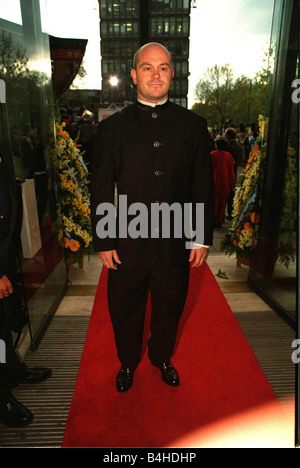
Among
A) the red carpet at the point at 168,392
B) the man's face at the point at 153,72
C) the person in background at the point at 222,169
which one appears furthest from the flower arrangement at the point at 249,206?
the man's face at the point at 153,72

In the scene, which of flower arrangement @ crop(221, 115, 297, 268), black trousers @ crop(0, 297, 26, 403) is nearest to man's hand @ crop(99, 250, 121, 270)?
black trousers @ crop(0, 297, 26, 403)

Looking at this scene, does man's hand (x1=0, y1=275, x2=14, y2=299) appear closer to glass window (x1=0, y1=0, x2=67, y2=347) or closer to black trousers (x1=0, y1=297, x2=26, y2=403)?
black trousers (x1=0, y1=297, x2=26, y2=403)

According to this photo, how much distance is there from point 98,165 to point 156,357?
1.52m

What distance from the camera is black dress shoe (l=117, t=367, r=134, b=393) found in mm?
2463

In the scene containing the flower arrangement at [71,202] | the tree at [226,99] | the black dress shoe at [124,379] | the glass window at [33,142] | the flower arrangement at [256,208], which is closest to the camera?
the black dress shoe at [124,379]

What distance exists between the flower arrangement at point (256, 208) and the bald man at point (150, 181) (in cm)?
180

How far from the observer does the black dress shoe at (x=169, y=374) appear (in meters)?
2.52

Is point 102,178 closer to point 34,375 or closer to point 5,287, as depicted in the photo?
point 5,287

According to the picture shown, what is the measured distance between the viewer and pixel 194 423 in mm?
2176

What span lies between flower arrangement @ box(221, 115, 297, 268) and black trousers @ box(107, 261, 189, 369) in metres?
1.86

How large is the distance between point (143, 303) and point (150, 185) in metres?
0.86

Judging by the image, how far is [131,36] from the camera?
84062 mm

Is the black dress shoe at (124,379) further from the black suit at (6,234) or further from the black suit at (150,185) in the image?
the black suit at (6,234)
